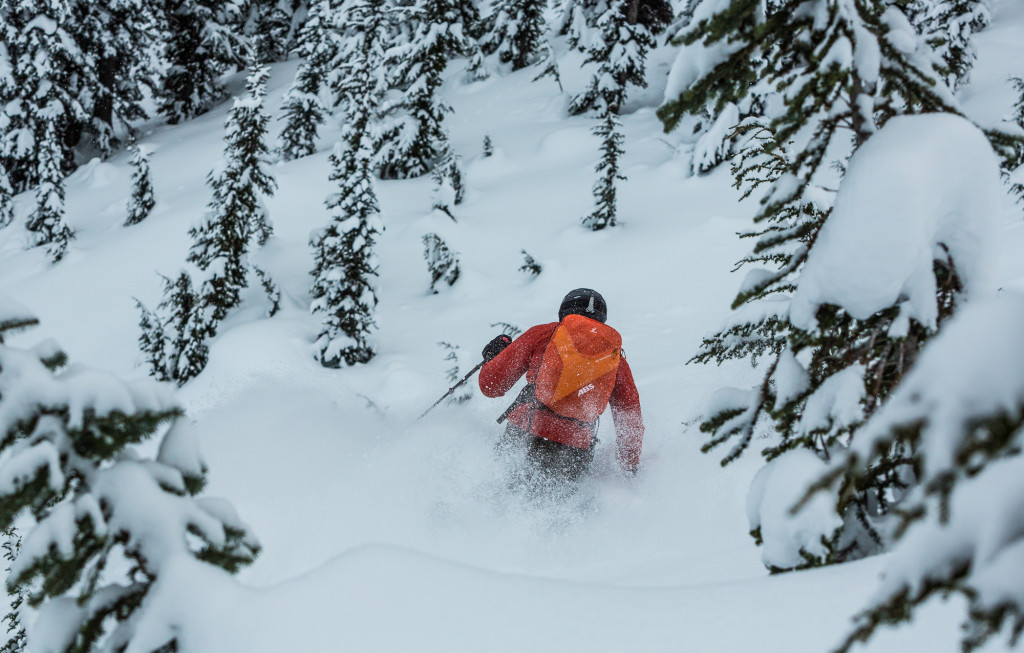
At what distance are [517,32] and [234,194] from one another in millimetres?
17813

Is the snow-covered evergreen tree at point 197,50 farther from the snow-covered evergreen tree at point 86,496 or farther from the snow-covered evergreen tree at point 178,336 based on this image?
the snow-covered evergreen tree at point 86,496

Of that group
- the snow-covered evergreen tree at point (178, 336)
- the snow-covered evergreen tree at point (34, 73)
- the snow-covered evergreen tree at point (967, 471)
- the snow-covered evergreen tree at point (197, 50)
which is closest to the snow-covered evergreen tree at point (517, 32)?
the snow-covered evergreen tree at point (197, 50)

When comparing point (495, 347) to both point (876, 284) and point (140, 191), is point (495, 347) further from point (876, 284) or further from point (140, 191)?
point (140, 191)

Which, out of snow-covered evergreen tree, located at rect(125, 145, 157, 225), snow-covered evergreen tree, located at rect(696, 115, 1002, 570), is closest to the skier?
snow-covered evergreen tree, located at rect(696, 115, 1002, 570)

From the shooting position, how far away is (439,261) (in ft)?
36.8

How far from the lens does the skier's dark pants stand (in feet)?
17.6

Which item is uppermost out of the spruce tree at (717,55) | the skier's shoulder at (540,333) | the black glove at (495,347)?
the spruce tree at (717,55)

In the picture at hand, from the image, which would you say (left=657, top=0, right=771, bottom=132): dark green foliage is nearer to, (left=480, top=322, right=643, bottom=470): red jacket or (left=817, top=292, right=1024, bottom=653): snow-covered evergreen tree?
(left=817, top=292, right=1024, bottom=653): snow-covered evergreen tree

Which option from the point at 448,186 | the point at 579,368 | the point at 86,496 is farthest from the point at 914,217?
the point at 448,186

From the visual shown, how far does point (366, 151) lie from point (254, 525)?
6.06 m

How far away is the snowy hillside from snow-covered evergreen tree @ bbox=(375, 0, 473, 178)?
2.94 ft

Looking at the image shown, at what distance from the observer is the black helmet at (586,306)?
5547 millimetres

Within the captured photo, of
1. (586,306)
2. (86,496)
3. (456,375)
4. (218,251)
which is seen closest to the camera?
(86,496)

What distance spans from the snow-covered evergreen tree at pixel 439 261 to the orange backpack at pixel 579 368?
6.26 m
